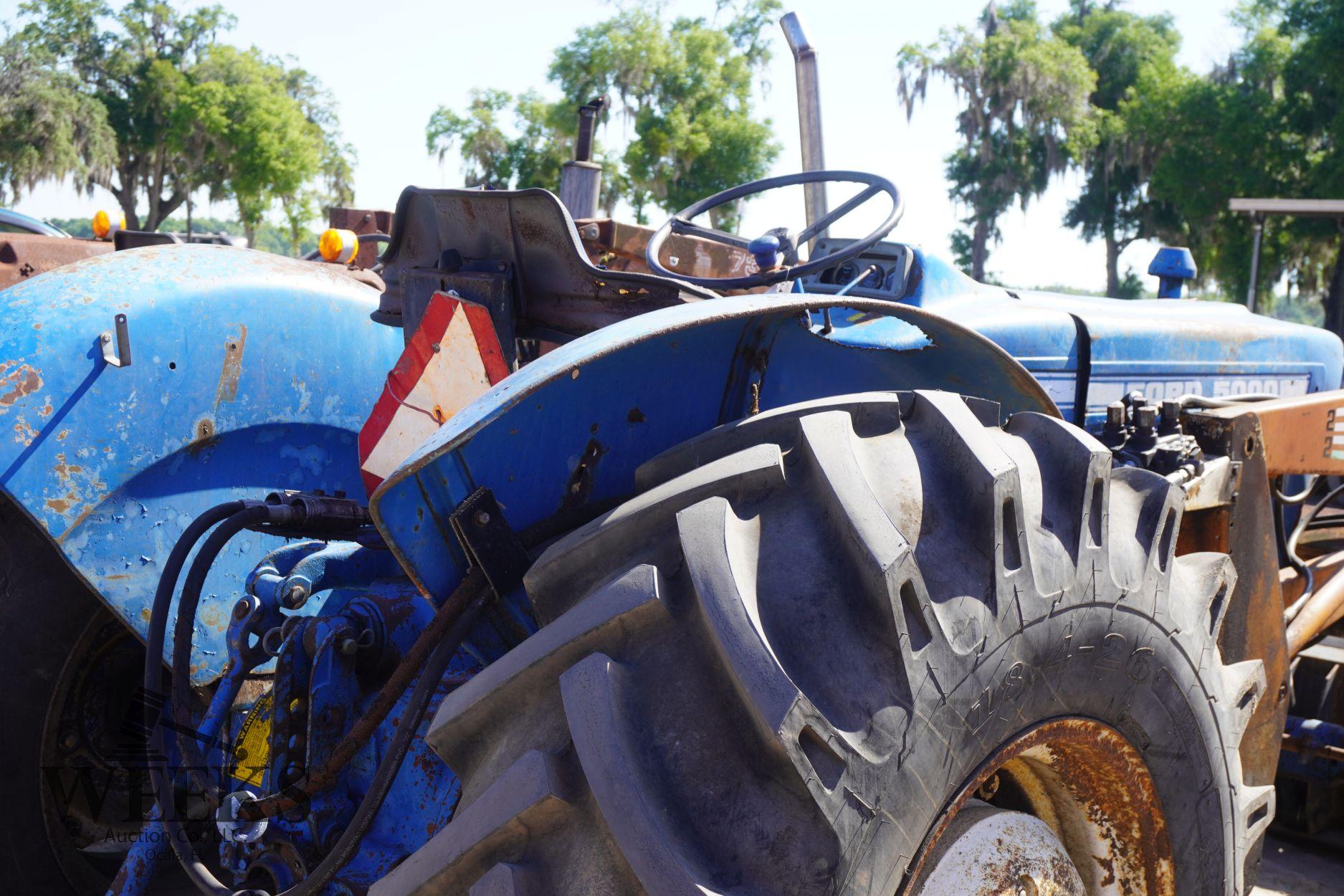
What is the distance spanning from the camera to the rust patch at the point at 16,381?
186cm

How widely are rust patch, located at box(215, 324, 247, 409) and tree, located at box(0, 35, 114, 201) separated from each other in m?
31.6

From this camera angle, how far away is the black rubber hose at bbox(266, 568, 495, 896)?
153cm

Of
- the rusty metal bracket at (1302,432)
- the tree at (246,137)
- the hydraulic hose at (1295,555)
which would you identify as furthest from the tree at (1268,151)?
the rusty metal bracket at (1302,432)

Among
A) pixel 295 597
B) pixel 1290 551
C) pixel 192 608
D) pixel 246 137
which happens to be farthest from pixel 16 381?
pixel 246 137

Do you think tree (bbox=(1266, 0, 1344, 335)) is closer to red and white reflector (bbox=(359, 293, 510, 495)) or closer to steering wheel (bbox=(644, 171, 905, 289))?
steering wheel (bbox=(644, 171, 905, 289))

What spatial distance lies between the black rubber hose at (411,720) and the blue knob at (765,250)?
91 centimetres

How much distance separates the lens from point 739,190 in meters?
2.90

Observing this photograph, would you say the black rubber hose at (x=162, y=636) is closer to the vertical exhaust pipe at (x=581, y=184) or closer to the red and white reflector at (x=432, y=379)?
the red and white reflector at (x=432, y=379)

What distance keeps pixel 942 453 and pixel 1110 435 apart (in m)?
0.95

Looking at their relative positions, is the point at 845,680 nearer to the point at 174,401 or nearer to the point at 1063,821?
the point at 1063,821

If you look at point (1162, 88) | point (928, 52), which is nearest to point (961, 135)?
point (928, 52)

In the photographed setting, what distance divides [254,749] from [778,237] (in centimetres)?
138

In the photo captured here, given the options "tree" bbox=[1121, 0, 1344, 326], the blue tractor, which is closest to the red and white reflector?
the blue tractor

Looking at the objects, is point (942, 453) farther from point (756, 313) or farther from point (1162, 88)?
point (1162, 88)
